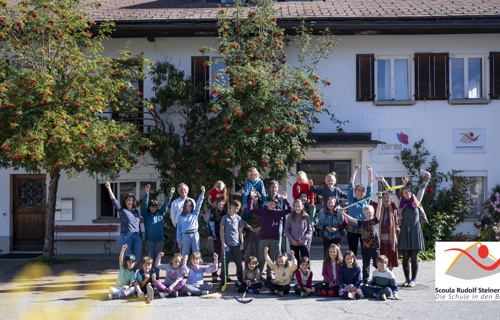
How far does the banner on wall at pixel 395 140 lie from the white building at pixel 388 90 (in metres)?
0.02

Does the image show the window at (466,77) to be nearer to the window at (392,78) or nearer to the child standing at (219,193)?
the window at (392,78)

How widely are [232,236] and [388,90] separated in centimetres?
674

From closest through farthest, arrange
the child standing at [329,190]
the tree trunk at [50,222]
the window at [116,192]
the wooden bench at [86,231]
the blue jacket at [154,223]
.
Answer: the blue jacket at [154,223] < the child standing at [329,190] < the tree trunk at [50,222] < the wooden bench at [86,231] < the window at [116,192]

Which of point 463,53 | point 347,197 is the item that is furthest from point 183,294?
point 463,53

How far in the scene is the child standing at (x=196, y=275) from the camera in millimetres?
10031

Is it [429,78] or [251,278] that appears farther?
[429,78]

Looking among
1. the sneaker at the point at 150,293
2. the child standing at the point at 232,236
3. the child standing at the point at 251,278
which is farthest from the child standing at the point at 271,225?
the sneaker at the point at 150,293

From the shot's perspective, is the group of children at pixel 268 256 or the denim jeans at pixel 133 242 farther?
the denim jeans at pixel 133 242

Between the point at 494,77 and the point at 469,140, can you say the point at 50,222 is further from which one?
the point at 494,77

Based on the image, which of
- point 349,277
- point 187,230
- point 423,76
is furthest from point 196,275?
point 423,76

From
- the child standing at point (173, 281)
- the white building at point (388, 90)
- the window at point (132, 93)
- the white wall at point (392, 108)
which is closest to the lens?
the child standing at point (173, 281)

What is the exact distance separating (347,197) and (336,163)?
13.1 feet

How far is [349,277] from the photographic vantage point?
9.80 m

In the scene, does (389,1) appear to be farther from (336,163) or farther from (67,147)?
(67,147)
